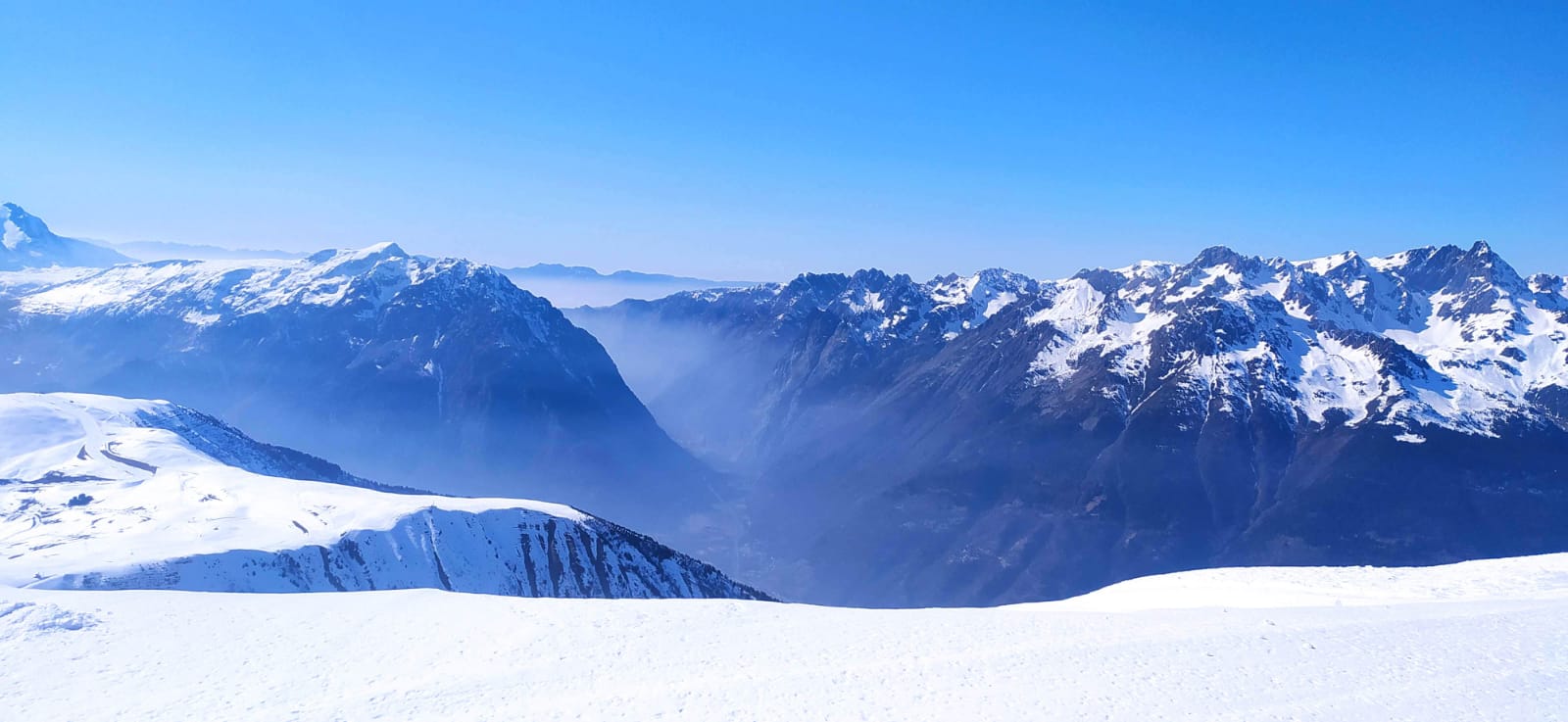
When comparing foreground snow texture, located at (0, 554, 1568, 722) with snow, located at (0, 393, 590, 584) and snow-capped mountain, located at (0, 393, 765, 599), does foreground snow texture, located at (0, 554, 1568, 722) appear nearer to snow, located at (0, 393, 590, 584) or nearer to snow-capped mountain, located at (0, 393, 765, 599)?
snow-capped mountain, located at (0, 393, 765, 599)

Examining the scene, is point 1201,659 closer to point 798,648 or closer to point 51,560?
point 798,648

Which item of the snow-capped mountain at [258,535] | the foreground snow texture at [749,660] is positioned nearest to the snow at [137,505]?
the snow-capped mountain at [258,535]

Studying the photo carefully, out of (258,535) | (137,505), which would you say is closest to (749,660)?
(258,535)

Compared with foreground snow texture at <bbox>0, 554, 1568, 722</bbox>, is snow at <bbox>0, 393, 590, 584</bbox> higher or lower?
lower

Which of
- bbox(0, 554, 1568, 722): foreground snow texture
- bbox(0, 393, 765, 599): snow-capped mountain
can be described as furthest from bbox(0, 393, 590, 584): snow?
bbox(0, 554, 1568, 722): foreground snow texture

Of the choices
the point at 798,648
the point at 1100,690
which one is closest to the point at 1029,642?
the point at 1100,690

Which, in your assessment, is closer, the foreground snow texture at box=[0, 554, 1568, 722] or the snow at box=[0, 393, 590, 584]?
the foreground snow texture at box=[0, 554, 1568, 722]
